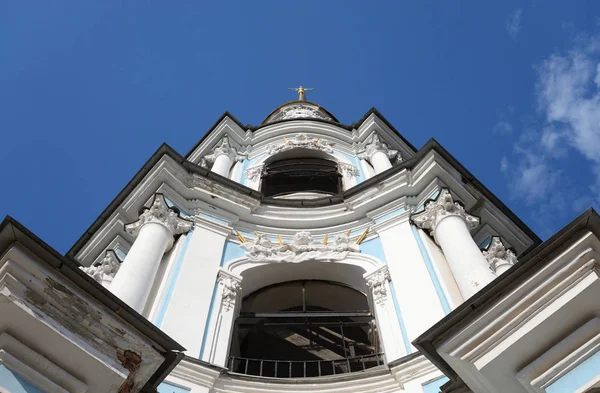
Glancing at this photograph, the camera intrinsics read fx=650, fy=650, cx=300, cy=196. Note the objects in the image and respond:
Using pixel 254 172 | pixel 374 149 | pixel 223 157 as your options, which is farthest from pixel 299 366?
pixel 374 149

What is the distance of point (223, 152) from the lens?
17.7 meters

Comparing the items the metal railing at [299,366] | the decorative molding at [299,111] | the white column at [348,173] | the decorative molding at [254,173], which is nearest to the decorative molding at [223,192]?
the decorative molding at [254,173]

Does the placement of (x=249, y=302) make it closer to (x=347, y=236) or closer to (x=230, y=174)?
(x=347, y=236)

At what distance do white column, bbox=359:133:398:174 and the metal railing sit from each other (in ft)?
24.4

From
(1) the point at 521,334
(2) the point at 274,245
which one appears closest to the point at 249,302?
(2) the point at 274,245

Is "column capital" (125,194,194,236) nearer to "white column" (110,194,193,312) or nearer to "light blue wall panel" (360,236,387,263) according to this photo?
"white column" (110,194,193,312)

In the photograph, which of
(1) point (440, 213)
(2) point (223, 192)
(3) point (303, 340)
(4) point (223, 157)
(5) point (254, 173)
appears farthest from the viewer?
(4) point (223, 157)

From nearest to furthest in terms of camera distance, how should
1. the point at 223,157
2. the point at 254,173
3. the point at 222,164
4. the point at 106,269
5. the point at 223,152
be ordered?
the point at 106,269, the point at 254,173, the point at 222,164, the point at 223,157, the point at 223,152

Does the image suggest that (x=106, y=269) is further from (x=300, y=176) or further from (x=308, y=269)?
(x=300, y=176)

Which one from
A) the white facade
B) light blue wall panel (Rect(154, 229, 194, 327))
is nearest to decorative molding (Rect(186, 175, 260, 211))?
the white facade

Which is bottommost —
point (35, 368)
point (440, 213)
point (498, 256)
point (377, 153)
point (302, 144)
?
point (35, 368)

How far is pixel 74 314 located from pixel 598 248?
14.4 feet

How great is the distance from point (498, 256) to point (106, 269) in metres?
6.84

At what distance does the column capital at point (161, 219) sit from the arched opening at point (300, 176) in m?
4.59
